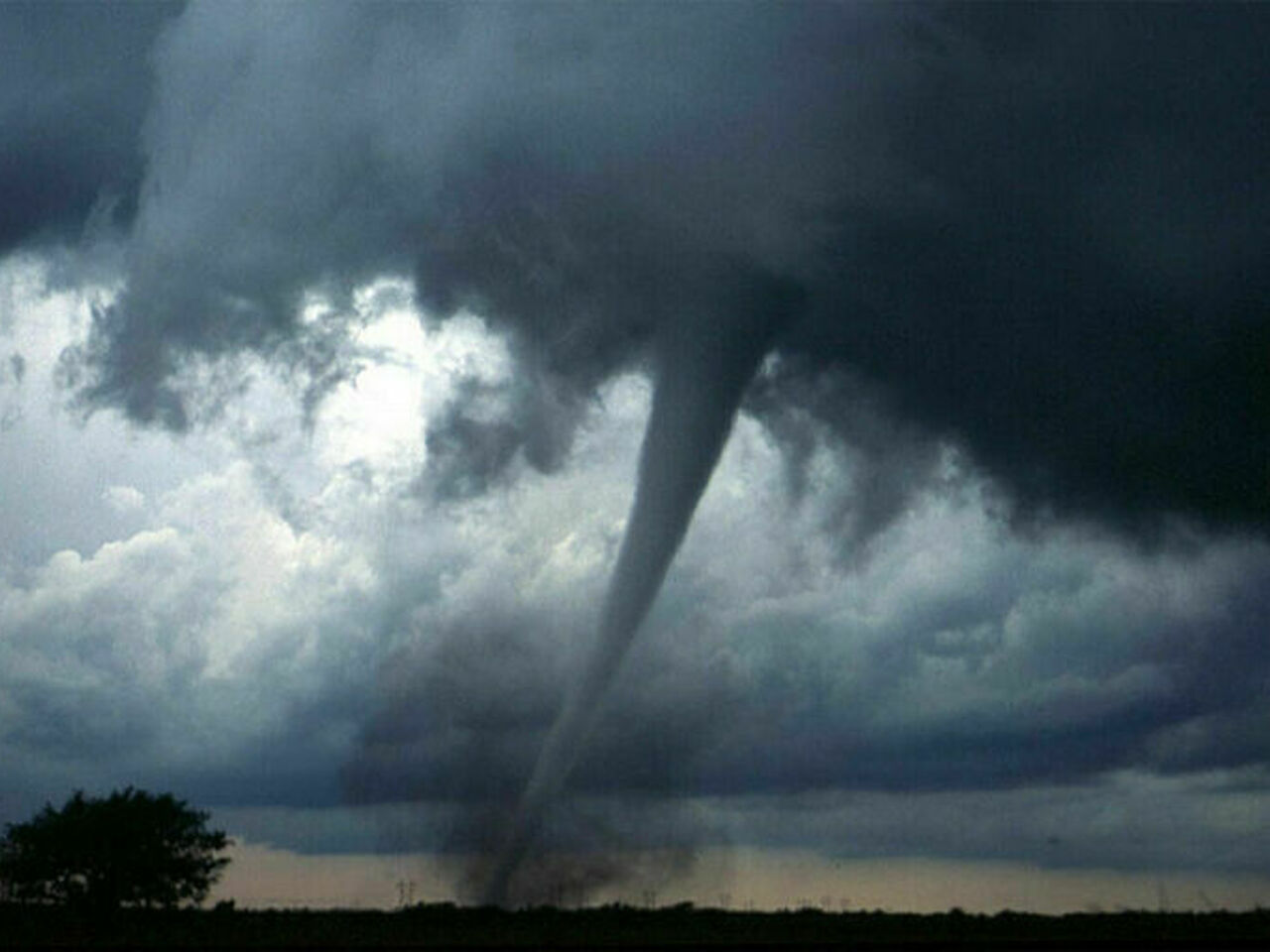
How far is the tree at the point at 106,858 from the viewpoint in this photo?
364 ft

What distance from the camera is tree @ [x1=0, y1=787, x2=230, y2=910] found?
364 ft

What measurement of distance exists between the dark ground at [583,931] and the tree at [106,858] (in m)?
1.31

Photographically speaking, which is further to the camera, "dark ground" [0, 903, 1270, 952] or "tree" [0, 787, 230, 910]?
"tree" [0, 787, 230, 910]

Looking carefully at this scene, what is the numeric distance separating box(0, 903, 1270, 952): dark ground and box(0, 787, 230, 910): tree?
1310 millimetres

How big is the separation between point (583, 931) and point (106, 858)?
37824mm

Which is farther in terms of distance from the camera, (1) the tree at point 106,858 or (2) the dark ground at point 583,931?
(1) the tree at point 106,858

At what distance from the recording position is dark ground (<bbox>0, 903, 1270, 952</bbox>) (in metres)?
64.0

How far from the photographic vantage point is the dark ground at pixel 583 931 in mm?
63969

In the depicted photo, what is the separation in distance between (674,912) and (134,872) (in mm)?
42307

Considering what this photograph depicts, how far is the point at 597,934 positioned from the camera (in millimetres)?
82938

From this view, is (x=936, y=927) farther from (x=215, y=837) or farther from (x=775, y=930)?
(x=215, y=837)

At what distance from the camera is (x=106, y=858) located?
111 meters

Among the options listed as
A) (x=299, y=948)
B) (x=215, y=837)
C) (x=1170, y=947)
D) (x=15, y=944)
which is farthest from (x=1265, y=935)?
(x=215, y=837)

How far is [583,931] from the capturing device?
89438 millimetres
